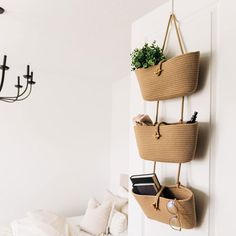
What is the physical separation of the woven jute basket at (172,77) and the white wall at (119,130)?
2.80 meters

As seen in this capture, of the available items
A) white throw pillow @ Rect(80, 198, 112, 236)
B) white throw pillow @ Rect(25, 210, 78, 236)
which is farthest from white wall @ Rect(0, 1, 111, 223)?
white throw pillow @ Rect(25, 210, 78, 236)

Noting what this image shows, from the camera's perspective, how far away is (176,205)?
86cm

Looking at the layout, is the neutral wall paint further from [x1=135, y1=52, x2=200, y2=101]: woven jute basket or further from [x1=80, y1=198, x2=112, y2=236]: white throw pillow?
[x1=135, y1=52, x2=200, y2=101]: woven jute basket

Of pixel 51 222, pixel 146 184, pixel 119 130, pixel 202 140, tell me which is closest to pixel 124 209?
pixel 51 222

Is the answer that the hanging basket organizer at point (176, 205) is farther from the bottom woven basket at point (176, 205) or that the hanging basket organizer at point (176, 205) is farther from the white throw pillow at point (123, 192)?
the white throw pillow at point (123, 192)

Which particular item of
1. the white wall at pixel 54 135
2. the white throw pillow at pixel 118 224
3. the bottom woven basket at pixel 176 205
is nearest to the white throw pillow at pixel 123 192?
the white throw pillow at pixel 118 224

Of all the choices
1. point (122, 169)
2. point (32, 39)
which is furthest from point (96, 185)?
point (32, 39)

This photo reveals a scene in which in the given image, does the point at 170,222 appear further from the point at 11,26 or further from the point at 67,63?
the point at 67,63

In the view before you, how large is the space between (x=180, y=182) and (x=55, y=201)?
3.10 m

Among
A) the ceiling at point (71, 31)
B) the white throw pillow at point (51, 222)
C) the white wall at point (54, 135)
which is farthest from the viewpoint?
the white wall at point (54, 135)

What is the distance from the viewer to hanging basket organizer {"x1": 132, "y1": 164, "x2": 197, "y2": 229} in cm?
86

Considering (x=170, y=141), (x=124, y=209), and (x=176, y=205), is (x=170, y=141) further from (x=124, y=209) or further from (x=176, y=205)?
(x=124, y=209)

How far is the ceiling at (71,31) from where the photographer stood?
1933 mm

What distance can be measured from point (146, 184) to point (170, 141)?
8.3 inches
